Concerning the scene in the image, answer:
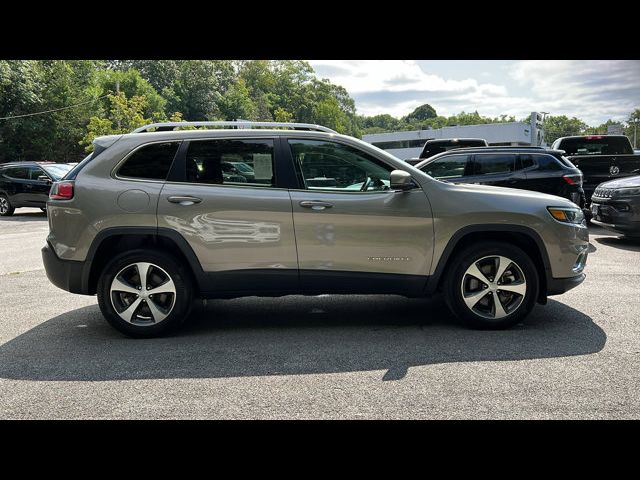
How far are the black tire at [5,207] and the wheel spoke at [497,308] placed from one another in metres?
16.8

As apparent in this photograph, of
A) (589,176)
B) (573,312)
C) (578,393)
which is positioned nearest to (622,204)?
(589,176)

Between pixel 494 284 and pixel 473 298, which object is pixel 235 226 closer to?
pixel 473 298

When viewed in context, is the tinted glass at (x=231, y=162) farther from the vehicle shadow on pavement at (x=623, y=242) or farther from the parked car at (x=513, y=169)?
the vehicle shadow on pavement at (x=623, y=242)

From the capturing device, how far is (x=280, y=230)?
4.89 m

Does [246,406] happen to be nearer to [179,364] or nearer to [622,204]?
[179,364]

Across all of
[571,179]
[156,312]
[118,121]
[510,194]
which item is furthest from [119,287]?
[118,121]

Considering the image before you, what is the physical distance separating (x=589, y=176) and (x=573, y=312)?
9200 mm

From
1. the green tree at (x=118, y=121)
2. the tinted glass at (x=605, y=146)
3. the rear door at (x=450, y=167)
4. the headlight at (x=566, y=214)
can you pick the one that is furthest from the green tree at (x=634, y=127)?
the headlight at (x=566, y=214)

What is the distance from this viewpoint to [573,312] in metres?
5.66

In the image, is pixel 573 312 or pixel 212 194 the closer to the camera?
pixel 212 194

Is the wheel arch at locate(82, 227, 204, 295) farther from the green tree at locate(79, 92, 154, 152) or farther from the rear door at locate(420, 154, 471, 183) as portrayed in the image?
the green tree at locate(79, 92, 154, 152)

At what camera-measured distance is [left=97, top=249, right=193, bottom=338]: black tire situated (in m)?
4.87

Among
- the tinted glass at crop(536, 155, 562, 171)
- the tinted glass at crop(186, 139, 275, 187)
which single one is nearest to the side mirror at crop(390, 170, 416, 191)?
the tinted glass at crop(186, 139, 275, 187)
